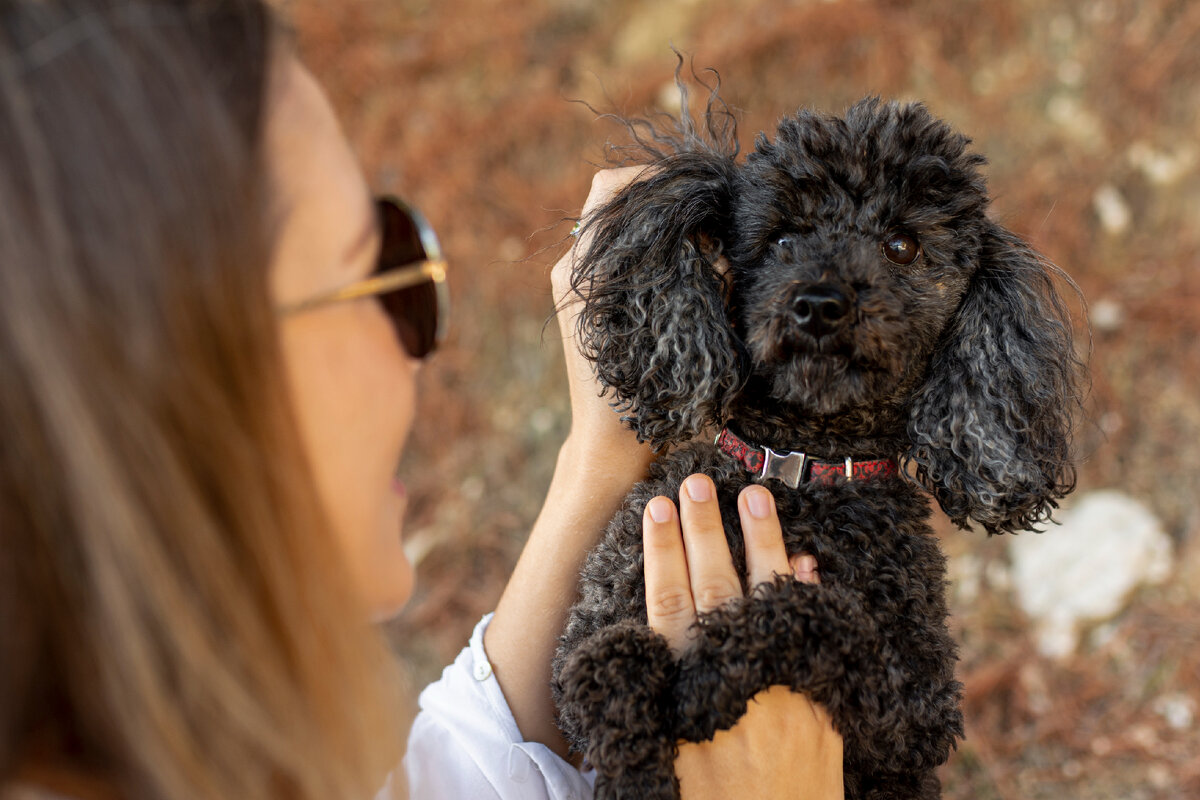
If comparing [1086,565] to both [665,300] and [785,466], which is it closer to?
[785,466]

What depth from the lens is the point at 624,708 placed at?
1148 millimetres

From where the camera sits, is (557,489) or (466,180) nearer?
(557,489)

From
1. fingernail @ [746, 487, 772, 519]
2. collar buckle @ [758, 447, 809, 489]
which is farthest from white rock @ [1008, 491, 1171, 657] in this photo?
fingernail @ [746, 487, 772, 519]

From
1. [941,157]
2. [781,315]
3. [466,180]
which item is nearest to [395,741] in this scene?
[781,315]

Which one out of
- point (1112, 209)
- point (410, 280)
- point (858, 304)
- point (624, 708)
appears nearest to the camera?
point (410, 280)

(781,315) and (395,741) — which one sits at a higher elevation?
(781,315)

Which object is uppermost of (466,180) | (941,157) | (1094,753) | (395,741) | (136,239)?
(466,180)

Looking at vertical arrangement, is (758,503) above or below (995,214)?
below

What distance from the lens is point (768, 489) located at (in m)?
1.37

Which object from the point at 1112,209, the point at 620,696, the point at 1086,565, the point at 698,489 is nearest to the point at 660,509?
the point at 698,489

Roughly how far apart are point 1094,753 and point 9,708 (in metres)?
2.97

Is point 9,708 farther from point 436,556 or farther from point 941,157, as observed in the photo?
point 436,556

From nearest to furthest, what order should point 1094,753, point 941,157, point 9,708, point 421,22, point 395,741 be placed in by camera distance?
point 9,708, point 395,741, point 941,157, point 1094,753, point 421,22

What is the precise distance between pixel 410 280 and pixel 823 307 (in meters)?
0.63
